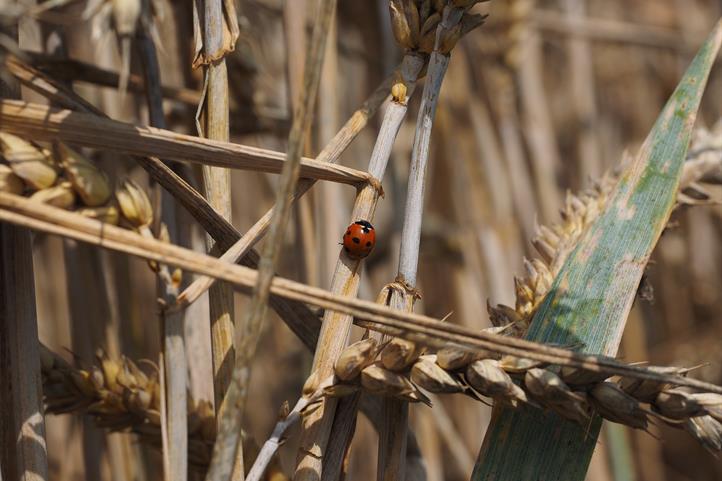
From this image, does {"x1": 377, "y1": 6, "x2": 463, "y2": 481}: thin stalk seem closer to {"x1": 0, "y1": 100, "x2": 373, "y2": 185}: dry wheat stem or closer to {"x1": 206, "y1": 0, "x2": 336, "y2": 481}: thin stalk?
{"x1": 0, "y1": 100, "x2": 373, "y2": 185}: dry wheat stem

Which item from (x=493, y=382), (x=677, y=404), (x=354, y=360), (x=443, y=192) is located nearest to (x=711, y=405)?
(x=677, y=404)

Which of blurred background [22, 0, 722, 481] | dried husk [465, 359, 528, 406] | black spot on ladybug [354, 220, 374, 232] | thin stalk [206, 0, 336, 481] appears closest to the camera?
thin stalk [206, 0, 336, 481]

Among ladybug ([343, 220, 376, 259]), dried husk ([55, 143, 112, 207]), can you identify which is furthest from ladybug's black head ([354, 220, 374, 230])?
dried husk ([55, 143, 112, 207])

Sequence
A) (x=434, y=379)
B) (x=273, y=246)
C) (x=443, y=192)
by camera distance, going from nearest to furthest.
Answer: (x=273, y=246), (x=434, y=379), (x=443, y=192)

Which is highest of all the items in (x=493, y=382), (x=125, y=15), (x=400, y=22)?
(x=400, y=22)

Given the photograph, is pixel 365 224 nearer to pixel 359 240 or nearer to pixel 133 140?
pixel 359 240

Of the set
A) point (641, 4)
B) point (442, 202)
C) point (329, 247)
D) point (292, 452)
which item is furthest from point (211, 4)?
point (641, 4)
